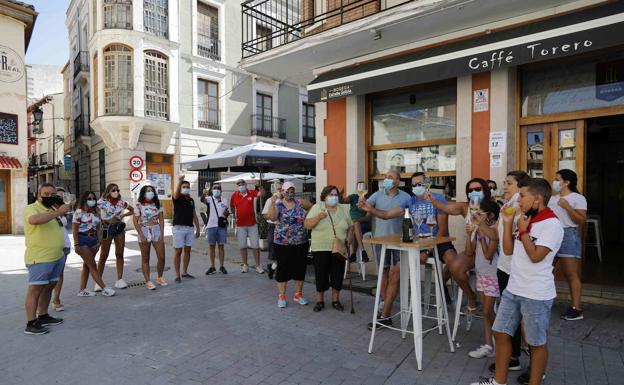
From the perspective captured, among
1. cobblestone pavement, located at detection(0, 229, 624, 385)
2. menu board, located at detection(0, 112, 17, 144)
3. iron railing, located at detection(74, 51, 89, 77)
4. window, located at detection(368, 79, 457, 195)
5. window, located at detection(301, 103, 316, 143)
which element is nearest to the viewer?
cobblestone pavement, located at detection(0, 229, 624, 385)

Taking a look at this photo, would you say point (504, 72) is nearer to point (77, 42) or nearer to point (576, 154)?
point (576, 154)

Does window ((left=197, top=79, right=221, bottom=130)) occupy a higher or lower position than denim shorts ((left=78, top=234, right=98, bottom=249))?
higher

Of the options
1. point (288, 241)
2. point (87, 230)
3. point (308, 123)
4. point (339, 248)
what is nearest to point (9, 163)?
point (87, 230)

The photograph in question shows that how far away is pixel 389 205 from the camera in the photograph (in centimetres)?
495

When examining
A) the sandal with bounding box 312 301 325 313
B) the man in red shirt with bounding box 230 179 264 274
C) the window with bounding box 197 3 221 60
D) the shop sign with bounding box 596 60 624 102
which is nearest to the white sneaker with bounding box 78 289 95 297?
the man in red shirt with bounding box 230 179 264 274

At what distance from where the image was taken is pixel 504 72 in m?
5.84

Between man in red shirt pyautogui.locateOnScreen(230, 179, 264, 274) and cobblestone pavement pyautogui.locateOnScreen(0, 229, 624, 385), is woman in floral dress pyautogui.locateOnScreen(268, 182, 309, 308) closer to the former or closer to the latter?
cobblestone pavement pyautogui.locateOnScreen(0, 229, 624, 385)

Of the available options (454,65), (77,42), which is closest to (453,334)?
(454,65)

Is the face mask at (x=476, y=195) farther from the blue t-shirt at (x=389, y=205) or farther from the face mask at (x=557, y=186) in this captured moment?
the face mask at (x=557, y=186)

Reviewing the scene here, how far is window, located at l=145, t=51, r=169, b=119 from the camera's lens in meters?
17.3

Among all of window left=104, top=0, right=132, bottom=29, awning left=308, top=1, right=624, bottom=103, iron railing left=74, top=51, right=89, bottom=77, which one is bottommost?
awning left=308, top=1, right=624, bottom=103

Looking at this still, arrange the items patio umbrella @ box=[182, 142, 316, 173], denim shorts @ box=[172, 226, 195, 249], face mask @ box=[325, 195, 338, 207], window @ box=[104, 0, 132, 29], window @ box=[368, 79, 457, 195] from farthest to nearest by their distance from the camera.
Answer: window @ box=[104, 0, 132, 29] → patio umbrella @ box=[182, 142, 316, 173] → denim shorts @ box=[172, 226, 195, 249] → window @ box=[368, 79, 457, 195] → face mask @ box=[325, 195, 338, 207]

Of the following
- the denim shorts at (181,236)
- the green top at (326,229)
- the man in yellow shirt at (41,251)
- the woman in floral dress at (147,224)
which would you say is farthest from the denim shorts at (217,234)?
the man in yellow shirt at (41,251)

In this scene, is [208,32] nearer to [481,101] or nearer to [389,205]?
[481,101]
